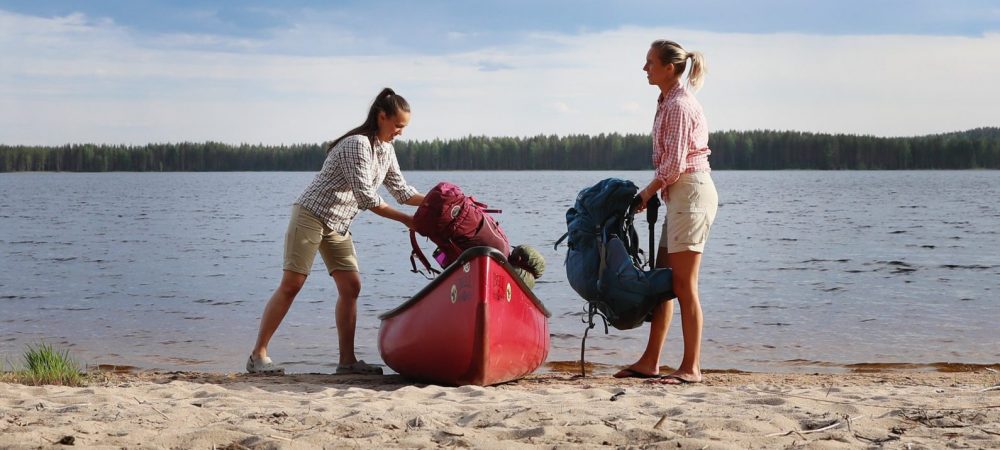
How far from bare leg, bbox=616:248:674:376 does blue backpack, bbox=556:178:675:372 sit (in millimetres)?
83

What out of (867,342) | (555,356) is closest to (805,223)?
(867,342)

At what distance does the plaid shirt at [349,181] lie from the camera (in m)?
6.77

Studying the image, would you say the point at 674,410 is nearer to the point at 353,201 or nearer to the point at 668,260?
the point at 668,260

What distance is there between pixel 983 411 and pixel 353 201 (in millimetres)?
4148

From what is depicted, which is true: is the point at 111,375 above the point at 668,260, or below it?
below

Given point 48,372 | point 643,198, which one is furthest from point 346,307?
point 643,198

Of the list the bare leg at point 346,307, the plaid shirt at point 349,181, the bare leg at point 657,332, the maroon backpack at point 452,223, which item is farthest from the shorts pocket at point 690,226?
the bare leg at point 346,307

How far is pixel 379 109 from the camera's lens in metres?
6.92

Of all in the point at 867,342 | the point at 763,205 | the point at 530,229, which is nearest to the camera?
the point at 867,342

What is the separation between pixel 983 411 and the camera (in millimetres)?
5082

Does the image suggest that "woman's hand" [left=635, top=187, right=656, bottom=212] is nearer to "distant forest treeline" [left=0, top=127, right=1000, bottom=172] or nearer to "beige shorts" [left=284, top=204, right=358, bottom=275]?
"beige shorts" [left=284, top=204, right=358, bottom=275]

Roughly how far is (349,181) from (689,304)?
2.36 meters

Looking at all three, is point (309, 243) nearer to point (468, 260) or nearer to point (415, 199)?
point (415, 199)

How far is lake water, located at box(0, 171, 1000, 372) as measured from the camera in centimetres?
984
